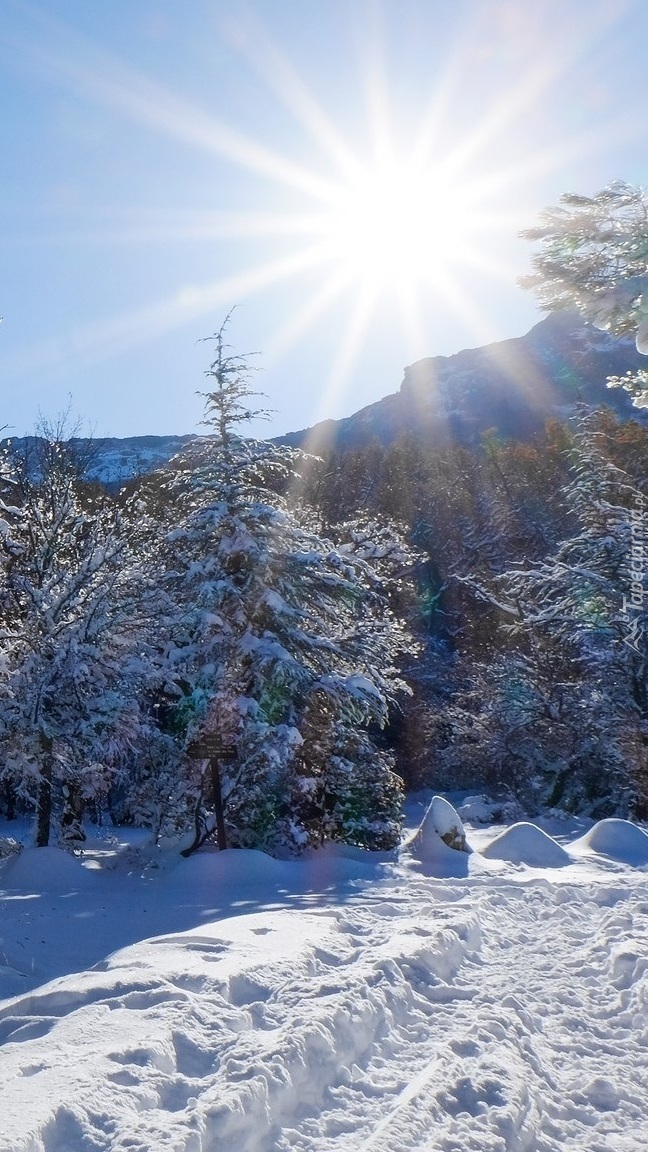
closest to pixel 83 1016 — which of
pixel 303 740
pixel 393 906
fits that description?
pixel 393 906

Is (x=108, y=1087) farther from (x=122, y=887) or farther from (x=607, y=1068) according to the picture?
(x=122, y=887)

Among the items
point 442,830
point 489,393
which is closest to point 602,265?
point 442,830

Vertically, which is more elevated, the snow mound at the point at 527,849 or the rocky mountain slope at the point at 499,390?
the rocky mountain slope at the point at 499,390

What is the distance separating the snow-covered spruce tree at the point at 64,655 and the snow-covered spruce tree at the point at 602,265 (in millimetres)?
7800

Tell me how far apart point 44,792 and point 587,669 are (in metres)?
19.5

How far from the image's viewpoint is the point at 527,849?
585 inches

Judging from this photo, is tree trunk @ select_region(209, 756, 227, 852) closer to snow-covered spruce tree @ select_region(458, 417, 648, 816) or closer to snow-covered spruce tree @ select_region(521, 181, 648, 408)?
snow-covered spruce tree @ select_region(521, 181, 648, 408)

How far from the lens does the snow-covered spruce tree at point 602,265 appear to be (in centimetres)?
791

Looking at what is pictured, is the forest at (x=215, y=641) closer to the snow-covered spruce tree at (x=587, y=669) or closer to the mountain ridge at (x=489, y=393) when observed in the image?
the snow-covered spruce tree at (x=587, y=669)

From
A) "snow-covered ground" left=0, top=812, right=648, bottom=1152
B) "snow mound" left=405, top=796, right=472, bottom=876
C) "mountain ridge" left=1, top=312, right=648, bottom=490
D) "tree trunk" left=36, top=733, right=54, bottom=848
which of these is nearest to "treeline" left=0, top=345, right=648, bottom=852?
"tree trunk" left=36, top=733, right=54, bottom=848

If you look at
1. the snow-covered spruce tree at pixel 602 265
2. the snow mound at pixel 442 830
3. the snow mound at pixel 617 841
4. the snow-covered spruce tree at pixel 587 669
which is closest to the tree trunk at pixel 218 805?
the snow mound at pixel 442 830

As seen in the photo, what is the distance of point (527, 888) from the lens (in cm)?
1148

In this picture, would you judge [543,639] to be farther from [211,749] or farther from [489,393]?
[489,393]

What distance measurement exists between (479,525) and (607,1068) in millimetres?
43567
